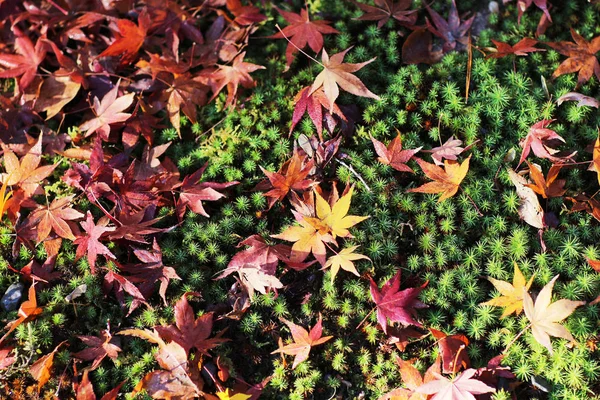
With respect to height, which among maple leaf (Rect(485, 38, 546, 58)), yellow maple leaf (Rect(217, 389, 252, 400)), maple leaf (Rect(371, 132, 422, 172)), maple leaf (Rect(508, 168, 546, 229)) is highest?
maple leaf (Rect(485, 38, 546, 58))

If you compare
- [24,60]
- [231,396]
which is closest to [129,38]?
[24,60]

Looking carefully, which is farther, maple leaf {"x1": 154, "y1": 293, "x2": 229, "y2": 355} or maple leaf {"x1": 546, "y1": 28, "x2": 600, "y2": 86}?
maple leaf {"x1": 546, "y1": 28, "x2": 600, "y2": 86}

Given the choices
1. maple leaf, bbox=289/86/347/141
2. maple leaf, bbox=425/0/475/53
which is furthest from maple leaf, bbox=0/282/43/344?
maple leaf, bbox=425/0/475/53

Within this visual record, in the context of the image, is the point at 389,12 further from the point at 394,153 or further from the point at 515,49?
the point at 394,153

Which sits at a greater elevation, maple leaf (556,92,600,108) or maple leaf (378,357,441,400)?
maple leaf (556,92,600,108)

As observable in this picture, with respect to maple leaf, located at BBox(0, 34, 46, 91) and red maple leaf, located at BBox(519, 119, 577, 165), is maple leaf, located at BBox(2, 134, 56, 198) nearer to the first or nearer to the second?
maple leaf, located at BBox(0, 34, 46, 91)

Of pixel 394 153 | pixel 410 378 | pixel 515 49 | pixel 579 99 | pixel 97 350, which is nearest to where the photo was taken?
pixel 410 378
